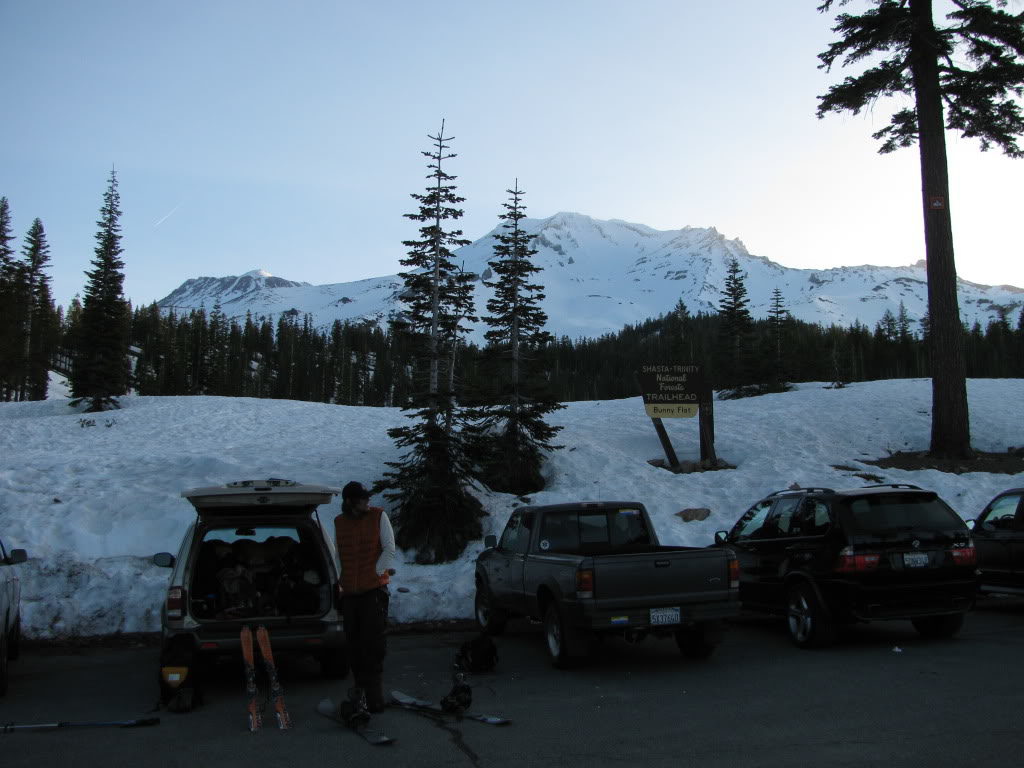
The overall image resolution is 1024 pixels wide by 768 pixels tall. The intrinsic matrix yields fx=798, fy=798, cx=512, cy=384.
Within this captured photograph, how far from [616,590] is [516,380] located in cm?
1050

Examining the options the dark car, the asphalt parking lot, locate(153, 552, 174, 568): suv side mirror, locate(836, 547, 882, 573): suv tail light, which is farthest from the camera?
the dark car

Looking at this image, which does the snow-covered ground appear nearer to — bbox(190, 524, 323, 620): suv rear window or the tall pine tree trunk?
the tall pine tree trunk

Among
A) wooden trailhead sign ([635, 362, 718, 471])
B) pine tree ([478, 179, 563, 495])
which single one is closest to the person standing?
pine tree ([478, 179, 563, 495])

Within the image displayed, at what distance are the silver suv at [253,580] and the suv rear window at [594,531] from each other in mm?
2853

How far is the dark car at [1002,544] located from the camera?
10.6 meters

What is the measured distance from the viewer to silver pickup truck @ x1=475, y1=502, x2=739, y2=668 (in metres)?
8.20

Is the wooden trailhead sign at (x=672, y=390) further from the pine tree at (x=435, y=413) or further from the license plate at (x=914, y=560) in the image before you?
the license plate at (x=914, y=560)

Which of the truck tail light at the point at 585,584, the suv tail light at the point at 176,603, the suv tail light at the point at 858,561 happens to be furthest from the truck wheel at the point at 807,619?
the suv tail light at the point at 176,603

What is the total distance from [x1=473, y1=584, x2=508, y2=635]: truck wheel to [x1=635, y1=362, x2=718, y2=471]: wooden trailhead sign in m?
10.5

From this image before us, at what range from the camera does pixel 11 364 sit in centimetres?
3422

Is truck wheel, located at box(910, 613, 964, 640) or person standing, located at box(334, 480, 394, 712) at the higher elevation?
person standing, located at box(334, 480, 394, 712)

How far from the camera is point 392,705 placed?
278 inches

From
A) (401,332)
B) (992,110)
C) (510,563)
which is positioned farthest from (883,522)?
(992,110)

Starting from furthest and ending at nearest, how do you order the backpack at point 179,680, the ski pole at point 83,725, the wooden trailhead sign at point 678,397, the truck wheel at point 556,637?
the wooden trailhead sign at point 678,397 < the truck wheel at point 556,637 < the backpack at point 179,680 < the ski pole at point 83,725
